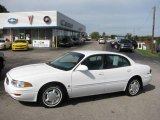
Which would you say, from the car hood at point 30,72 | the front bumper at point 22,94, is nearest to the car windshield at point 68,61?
the car hood at point 30,72

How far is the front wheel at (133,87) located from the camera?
772 cm

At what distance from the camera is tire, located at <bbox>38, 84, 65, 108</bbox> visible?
620cm

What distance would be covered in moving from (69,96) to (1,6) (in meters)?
76.3

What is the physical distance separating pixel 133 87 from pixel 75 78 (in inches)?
86.6

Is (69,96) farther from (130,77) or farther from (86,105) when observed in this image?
(130,77)

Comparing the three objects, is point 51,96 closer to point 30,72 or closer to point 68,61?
point 30,72

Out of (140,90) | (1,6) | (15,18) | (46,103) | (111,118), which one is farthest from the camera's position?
(1,6)

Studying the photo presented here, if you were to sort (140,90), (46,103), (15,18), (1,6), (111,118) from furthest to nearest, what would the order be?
(1,6) < (15,18) < (140,90) < (46,103) < (111,118)

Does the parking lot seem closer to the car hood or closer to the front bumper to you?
the front bumper

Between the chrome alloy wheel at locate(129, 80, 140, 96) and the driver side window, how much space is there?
1.34 m

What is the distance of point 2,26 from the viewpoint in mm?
43031

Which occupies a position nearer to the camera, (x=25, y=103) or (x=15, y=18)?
(x=25, y=103)

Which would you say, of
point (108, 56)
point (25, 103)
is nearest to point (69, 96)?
point (25, 103)

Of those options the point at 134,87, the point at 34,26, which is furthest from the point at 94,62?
the point at 34,26
